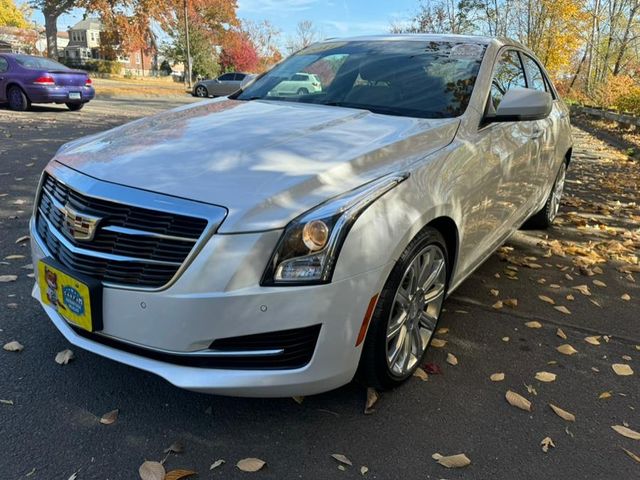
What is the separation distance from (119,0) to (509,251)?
41057 millimetres

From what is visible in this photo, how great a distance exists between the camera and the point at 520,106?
2982 mm

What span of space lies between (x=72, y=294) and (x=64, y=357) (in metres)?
0.69

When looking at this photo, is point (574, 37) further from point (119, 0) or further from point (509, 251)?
point (119, 0)

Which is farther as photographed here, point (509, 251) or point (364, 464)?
point (509, 251)

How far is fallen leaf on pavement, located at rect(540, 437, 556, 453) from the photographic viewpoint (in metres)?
2.18

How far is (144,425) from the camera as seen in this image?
2205 mm

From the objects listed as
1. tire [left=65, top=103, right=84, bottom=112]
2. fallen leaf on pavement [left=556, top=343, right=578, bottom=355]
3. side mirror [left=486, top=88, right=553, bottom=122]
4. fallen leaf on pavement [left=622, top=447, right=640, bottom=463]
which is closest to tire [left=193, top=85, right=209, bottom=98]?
tire [left=65, top=103, right=84, bottom=112]

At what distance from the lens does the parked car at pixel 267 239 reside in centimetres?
190

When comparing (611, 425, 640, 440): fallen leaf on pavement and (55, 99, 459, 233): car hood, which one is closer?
(55, 99, 459, 233): car hood

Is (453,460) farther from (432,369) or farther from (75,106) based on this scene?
(75,106)

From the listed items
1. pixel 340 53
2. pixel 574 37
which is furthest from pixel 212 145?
pixel 574 37

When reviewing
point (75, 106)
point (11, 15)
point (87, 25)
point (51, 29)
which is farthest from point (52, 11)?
point (87, 25)

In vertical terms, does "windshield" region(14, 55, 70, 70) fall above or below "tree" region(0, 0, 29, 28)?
below

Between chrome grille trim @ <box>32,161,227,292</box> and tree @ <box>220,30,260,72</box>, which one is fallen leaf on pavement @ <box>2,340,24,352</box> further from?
tree @ <box>220,30,260,72</box>
